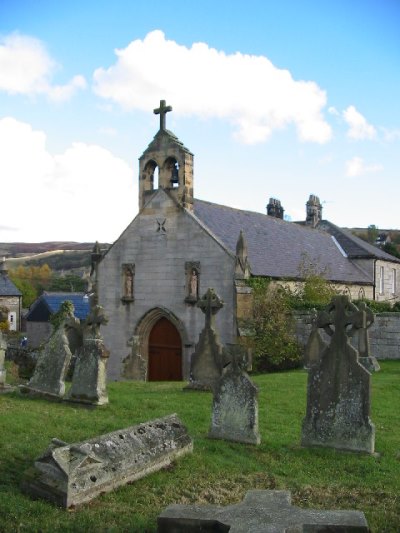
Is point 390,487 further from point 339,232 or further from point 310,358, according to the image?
point 339,232

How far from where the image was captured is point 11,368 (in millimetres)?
21297

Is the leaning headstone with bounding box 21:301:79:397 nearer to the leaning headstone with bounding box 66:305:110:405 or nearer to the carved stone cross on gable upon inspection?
the leaning headstone with bounding box 66:305:110:405

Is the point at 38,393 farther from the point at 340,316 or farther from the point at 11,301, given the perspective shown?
the point at 11,301

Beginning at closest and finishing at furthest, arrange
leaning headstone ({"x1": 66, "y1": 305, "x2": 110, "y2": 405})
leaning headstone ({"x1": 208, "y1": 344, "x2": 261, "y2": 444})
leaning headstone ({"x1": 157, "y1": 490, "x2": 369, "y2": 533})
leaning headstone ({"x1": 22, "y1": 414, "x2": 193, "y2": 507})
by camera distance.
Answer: leaning headstone ({"x1": 157, "y1": 490, "x2": 369, "y2": 533})
leaning headstone ({"x1": 22, "y1": 414, "x2": 193, "y2": 507})
leaning headstone ({"x1": 208, "y1": 344, "x2": 261, "y2": 444})
leaning headstone ({"x1": 66, "y1": 305, "x2": 110, "y2": 405})

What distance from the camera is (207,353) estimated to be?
49.5ft

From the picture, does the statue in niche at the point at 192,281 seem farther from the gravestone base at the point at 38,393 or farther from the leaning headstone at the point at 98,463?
the leaning headstone at the point at 98,463

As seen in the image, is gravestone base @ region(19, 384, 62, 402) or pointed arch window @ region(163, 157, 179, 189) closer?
gravestone base @ region(19, 384, 62, 402)

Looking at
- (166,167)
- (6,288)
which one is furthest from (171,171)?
(6,288)

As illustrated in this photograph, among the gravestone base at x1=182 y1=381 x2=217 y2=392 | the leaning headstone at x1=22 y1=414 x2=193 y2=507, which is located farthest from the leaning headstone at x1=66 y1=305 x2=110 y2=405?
the leaning headstone at x1=22 y1=414 x2=193 y2=507

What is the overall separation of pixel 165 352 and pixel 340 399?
14788 millimetres

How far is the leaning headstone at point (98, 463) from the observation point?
6695 mm

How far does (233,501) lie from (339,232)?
32.8 metres

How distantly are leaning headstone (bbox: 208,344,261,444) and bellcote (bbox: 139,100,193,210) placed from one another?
13.9 metres

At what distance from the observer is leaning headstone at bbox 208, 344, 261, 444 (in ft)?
31.3
